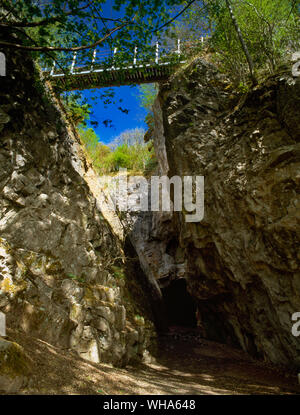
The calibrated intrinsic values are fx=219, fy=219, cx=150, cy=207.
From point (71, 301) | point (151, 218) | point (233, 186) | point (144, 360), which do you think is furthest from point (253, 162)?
point (151, 218)

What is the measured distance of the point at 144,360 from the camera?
8.48m

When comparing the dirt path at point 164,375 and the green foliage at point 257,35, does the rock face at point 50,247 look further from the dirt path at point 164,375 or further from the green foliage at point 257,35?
the green foliage at point 257,35

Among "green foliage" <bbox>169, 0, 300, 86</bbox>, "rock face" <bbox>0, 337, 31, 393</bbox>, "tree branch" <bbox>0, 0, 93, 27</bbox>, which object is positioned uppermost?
"green foliage" <bbox>169, 0, 300, 86</bbox>

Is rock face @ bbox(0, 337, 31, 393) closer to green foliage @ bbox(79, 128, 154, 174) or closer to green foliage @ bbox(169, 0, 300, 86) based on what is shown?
green foliage @ bbox(169, 0, 300, 86)

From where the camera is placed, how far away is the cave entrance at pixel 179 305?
61.5ft

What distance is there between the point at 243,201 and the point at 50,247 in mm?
6955

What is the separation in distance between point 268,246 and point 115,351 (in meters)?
6.03

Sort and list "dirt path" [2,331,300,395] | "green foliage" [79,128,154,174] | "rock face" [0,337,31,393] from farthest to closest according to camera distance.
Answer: "green foliage" [79,128,154,174], "dirt path" [2,331,300,395], "rock face" [0,337,31,393]

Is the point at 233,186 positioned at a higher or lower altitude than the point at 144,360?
higher

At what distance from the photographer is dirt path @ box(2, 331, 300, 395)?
3.64m

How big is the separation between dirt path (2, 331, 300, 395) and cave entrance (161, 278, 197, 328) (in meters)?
7.33

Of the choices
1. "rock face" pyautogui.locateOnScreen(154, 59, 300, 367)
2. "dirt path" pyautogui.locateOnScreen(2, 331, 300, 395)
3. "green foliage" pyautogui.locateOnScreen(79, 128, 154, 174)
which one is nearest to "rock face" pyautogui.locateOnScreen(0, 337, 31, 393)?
"dirt path" pyautogui.locateOnScreen(2, 331, 300, 395)

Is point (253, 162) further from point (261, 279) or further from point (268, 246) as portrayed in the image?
point (261, 279)

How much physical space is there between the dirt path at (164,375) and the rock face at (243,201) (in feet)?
3.48
